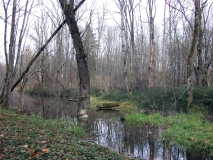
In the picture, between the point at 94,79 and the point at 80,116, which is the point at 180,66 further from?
the point at 80,116

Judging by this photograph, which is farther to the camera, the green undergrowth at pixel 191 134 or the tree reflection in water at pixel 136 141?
the green undergrowth at pixel 191 134

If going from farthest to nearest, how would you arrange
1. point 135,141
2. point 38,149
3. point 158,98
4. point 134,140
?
point 158,98
point 134,140
point 135,141
point 38,149

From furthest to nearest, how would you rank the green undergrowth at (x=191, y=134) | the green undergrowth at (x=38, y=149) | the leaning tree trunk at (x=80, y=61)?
the leaning tree trunk at (x=80, y=61), the green undergrowth at (x=191, y=134), the green undergrowth at (x=38, y=149)

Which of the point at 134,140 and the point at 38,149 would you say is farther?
the point at 134,140

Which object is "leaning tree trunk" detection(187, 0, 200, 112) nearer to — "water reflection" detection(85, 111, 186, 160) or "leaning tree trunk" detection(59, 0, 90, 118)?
"water reflection" detection(85, 111, 186, 160)

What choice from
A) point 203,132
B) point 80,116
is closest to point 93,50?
point 80,116

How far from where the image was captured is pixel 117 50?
1766 inches

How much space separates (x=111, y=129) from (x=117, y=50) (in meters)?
35.6

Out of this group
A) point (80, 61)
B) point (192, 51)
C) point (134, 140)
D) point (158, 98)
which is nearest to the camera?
point (134, 140)

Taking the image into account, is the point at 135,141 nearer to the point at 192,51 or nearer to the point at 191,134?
the point at 191,134

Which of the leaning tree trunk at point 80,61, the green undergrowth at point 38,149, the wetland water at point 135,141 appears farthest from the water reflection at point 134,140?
the green undergrowth at point 38,149

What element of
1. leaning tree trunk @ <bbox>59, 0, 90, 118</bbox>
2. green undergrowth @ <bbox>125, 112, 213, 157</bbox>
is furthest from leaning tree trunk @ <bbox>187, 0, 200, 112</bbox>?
leaning tree trunk @ <bbox>59, 0, 90, 118</bbox>

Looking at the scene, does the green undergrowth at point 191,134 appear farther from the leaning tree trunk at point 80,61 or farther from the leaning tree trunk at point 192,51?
the leaning tree trunk at point 80,61

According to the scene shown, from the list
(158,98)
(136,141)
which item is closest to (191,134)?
(136,141)
